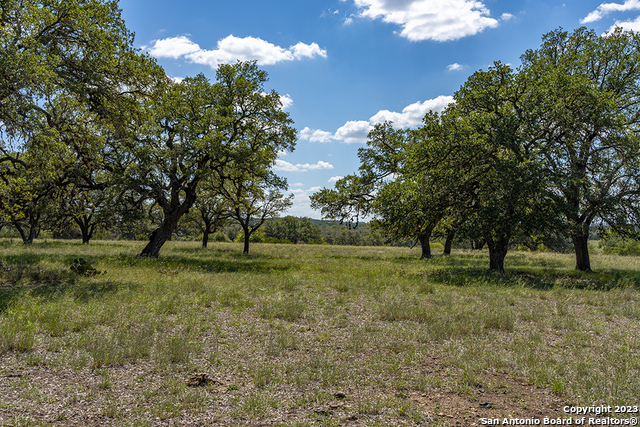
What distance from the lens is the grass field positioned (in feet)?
14.1

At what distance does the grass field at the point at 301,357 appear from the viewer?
14.1 feet

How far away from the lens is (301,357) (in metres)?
6.03

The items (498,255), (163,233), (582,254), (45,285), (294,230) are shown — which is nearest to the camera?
(45,285)

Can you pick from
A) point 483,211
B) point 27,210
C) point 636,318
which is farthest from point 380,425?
point 27,210

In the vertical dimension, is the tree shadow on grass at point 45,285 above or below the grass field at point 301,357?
above

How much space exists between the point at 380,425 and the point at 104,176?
1985 cm

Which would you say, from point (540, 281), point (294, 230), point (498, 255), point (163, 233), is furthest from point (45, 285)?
point (294, 230)

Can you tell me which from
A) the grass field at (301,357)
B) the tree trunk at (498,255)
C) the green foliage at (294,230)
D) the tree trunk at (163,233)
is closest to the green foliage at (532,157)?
the tree trunk at (498,255)

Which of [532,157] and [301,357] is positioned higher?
[532,157]

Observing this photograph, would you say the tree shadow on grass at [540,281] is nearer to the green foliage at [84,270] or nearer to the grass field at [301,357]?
the grass field at [301,357]

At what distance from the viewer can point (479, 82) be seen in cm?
1689

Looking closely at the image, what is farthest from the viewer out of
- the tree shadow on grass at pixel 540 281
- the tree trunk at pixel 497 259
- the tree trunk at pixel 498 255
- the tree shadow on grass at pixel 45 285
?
the tree trunk at pixel 497 259

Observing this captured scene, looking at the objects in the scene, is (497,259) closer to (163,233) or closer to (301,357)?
(301,357)

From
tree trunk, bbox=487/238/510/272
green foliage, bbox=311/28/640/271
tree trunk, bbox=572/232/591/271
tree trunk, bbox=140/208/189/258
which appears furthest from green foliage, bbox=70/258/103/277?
tree trunk, bbox=572/232/591/271
